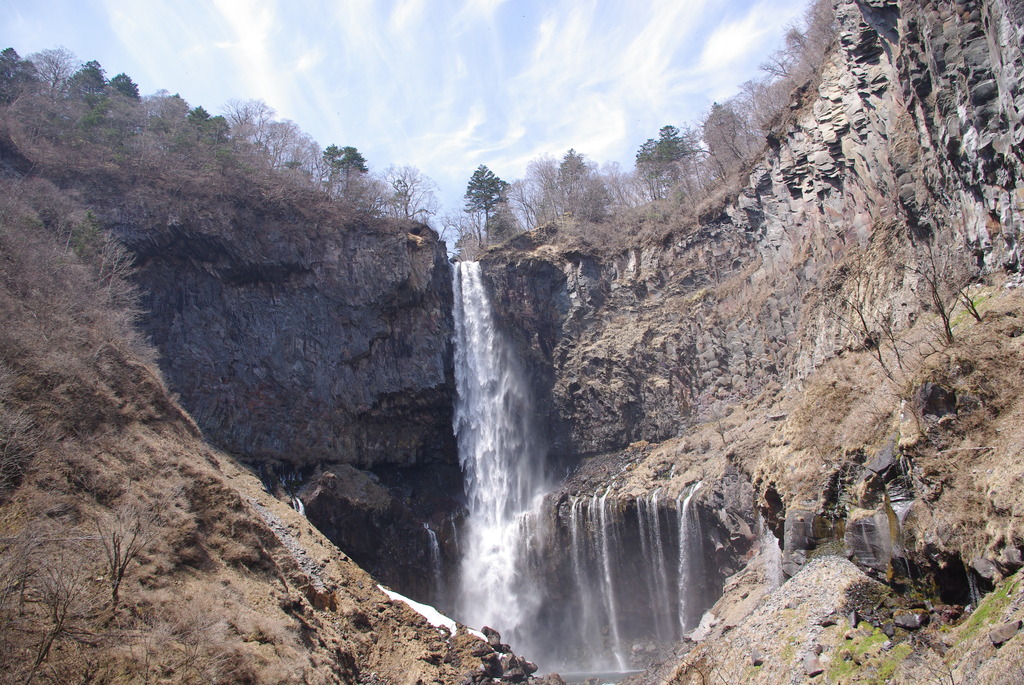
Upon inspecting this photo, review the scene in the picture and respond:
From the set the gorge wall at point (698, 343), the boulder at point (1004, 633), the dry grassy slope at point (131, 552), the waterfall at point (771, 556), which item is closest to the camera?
the boulder at point (1004, 633)

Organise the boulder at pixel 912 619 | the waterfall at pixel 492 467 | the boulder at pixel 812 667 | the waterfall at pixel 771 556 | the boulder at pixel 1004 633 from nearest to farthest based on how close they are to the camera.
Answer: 1. the boulder at pixel 1004 633
2. the boulder at pixel 912 619
3. the boulder at pixel 812 667
4. the waterfall at pixel 771 556
5. the waterfall at pixel 492 467

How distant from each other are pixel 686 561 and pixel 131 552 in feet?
62.9

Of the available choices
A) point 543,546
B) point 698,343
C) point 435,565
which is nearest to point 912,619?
point 543,546

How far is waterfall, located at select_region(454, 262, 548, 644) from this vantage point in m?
30.0

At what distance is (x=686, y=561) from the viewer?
78.9 feet

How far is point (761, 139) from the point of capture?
131 feet

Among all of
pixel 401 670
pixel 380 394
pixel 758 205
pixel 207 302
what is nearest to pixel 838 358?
pixel 758 205

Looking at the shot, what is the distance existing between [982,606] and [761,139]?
121 ft

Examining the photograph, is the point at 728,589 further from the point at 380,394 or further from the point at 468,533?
the point at 380,394

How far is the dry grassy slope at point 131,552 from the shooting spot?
11.4 metres

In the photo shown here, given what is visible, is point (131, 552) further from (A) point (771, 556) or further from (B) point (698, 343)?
(B) point (698, 343)

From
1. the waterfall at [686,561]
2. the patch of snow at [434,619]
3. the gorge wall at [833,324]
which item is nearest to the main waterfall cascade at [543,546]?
the waterfall at [686,561]

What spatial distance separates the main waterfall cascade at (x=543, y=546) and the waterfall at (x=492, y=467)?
0.06 m

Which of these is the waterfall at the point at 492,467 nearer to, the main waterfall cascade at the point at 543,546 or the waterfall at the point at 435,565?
the main waterfall cascade at the point at 543,546
